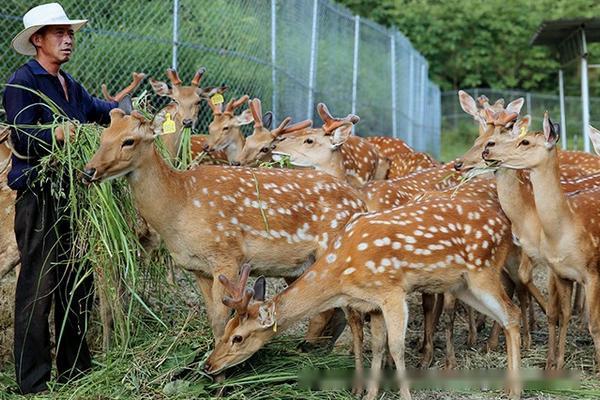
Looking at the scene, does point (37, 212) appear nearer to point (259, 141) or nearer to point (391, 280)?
point (391, 280)

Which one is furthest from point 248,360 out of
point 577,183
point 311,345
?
point 577,183

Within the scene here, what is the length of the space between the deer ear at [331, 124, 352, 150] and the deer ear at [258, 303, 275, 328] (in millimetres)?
3785

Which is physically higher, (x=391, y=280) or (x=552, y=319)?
(x=391, y=280)

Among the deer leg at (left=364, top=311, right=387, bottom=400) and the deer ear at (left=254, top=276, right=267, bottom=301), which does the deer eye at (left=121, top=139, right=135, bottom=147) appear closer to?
the deer ear at (left=254, top=276, right=267, bottom=301)

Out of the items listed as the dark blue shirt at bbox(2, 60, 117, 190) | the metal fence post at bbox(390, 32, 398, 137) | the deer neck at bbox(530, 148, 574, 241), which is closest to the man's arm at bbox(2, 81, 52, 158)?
the dark blue shirt at bbox(2, 60, 117, 190)

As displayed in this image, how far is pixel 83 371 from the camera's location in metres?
6.53

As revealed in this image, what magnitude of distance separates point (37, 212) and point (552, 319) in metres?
3.93

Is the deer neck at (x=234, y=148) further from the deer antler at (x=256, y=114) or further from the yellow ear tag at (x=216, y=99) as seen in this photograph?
the deer antler at (x=256, y=114)

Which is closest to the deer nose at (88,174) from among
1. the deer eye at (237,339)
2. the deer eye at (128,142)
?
the deer eye at (128,142)

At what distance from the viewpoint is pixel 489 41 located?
122ft

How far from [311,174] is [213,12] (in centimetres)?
458

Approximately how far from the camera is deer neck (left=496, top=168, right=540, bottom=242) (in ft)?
24.6

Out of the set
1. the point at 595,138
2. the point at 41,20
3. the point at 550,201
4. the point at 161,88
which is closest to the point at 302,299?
the point at 550,201

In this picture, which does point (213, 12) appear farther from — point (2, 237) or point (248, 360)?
point (248, 360)
